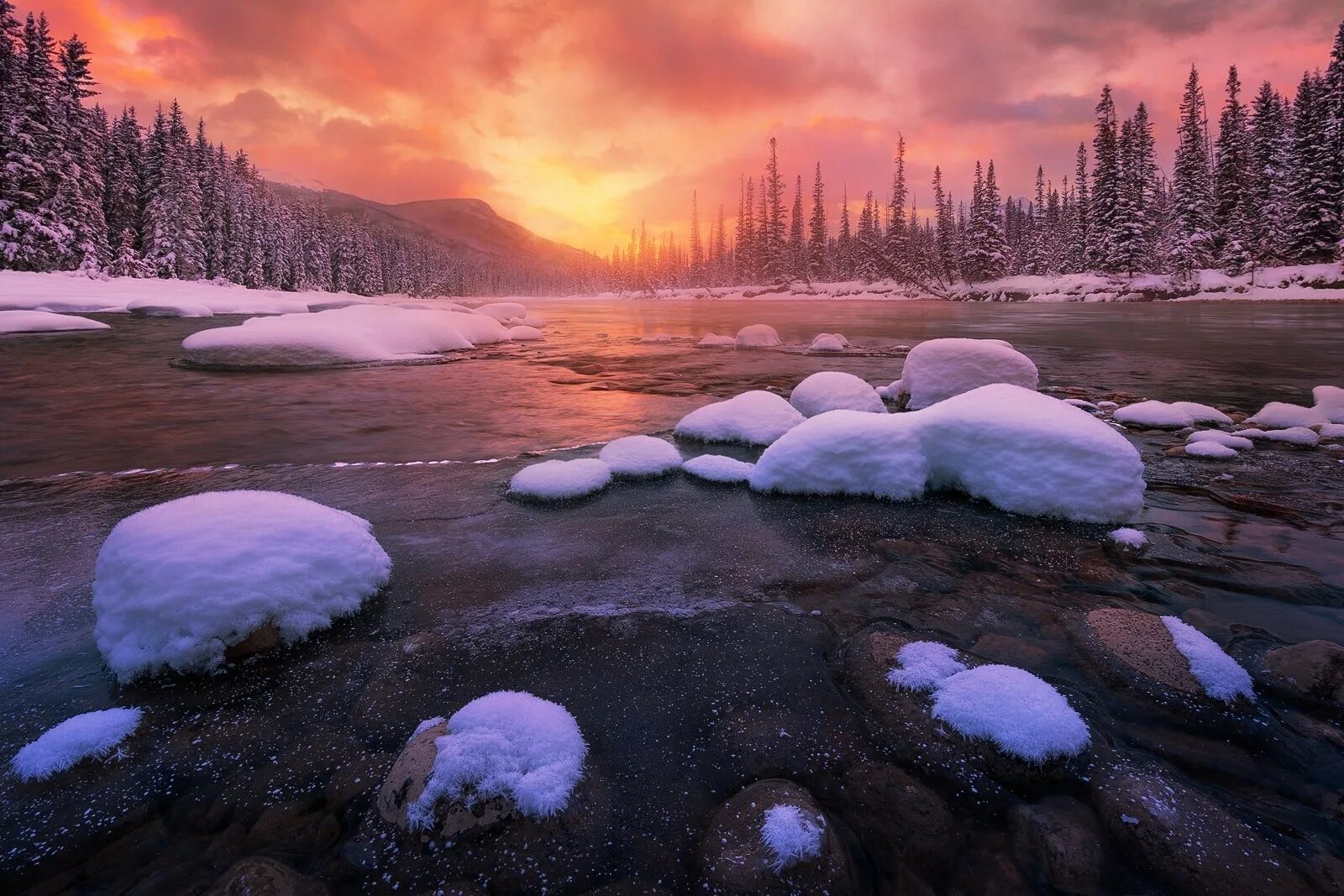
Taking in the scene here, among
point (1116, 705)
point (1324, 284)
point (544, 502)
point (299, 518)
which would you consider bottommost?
point (1116, 705)

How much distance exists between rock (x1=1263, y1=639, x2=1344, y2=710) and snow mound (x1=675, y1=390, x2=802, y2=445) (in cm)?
460

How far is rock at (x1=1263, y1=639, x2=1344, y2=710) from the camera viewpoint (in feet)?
8.20

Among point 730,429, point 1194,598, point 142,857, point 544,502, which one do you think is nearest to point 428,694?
point 142,857

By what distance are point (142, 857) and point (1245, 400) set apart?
512 inches

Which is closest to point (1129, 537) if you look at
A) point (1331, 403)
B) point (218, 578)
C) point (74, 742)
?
point (218, 578)

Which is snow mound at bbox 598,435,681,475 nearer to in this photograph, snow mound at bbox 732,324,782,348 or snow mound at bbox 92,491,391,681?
snow mound at bbox 92,491,391,681

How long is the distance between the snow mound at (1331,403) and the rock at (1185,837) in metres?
8.29

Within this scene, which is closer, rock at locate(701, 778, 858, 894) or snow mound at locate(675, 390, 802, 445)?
rock at locate(701, 778, 858, 894)

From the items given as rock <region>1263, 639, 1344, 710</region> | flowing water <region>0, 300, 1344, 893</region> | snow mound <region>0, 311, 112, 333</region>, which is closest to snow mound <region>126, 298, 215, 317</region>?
snow mound <region>0, 311, 112, 333</region>

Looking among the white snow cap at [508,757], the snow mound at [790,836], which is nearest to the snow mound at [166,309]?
the white snow cap at [508,757]

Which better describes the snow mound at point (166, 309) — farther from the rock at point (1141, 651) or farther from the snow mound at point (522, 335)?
the rock at point (1141, 651)

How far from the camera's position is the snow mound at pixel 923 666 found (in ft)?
8.51

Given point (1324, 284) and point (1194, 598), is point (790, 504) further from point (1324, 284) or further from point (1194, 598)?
point (1324, 284)

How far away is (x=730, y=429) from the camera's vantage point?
7.12m
